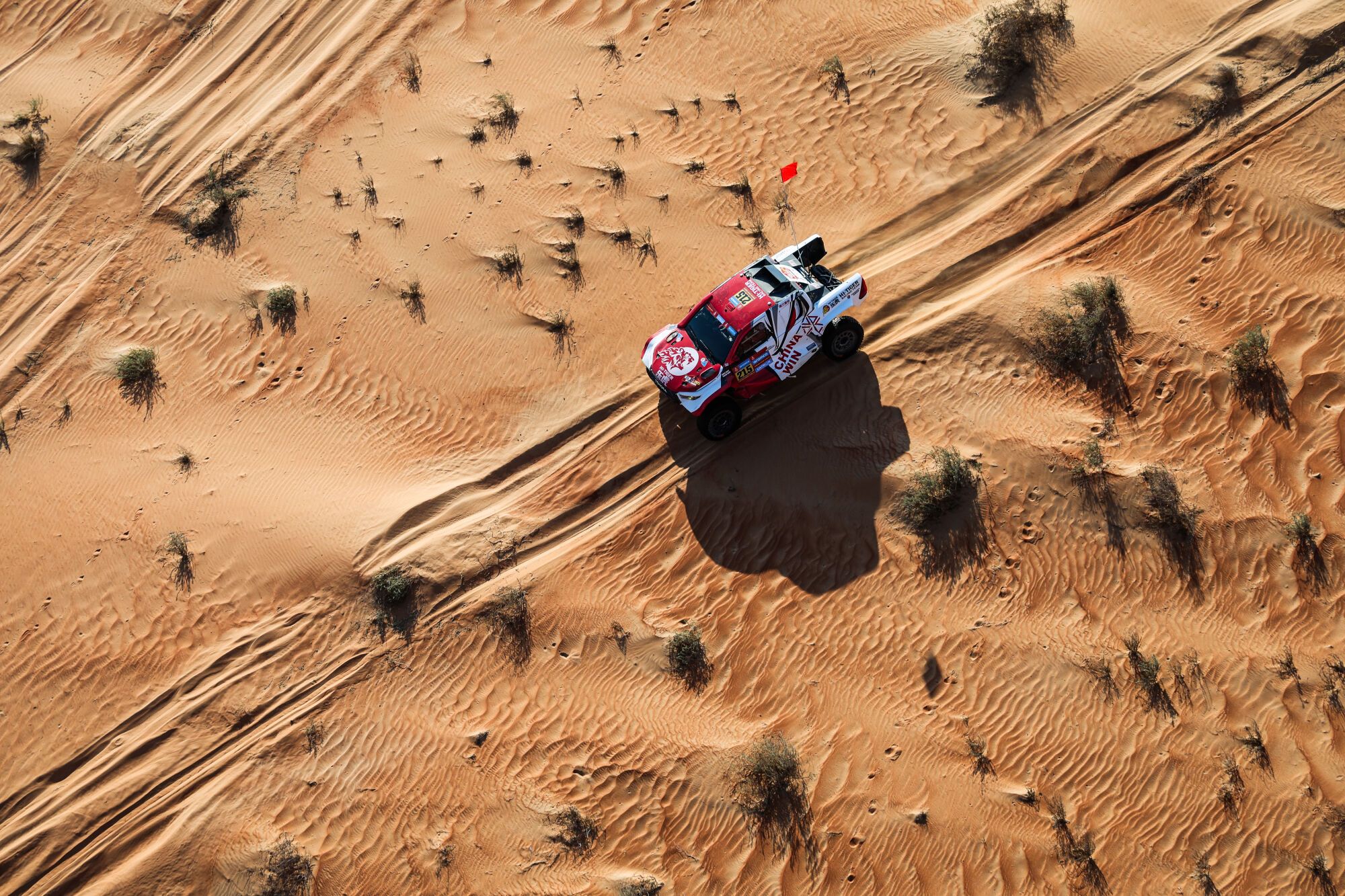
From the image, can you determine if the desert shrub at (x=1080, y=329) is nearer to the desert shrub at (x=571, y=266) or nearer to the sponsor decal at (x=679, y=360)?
the sponsor decal at (x=679, y=360)

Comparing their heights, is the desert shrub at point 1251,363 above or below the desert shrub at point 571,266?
below

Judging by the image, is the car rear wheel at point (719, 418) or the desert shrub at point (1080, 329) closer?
the car rear wheel at point (719, 418)

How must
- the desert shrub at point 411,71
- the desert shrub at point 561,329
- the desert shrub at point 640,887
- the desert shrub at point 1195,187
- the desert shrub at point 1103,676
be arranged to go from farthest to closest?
the desert shrub at point 411,71, the desert shrub at point 561,329, the desert shrub at point 1195,187, the desert shrub at point 1103,676, the desert shrub at point 640,887

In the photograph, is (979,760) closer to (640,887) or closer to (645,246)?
(640,887)

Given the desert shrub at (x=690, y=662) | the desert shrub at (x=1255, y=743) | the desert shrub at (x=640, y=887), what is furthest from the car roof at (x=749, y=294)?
the desert shrub at (x=1255, y=743)

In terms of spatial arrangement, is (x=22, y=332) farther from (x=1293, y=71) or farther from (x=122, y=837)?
(x=1293, y=71)

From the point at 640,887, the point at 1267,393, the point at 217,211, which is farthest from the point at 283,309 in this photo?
the point at 1267,393
